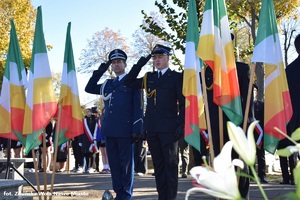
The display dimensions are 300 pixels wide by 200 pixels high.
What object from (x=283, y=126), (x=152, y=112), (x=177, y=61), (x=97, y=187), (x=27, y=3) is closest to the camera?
(x=283, y=126)

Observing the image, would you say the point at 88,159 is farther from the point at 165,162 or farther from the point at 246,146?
the point at 246,146

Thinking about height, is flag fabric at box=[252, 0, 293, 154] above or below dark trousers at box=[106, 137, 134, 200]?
above

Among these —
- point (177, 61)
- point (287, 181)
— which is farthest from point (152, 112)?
point (177, 61)

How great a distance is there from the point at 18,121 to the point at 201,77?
2524 millimetres

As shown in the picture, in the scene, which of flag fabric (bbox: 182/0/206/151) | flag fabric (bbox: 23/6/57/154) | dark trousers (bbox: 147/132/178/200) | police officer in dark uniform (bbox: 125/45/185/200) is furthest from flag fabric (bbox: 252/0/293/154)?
flag fabric (bbox: 23/6/57/154)

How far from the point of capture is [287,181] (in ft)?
24.5

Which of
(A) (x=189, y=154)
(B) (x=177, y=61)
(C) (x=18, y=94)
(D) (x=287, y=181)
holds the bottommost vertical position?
(D) (x=287, y=181)

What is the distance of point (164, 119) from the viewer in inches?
191

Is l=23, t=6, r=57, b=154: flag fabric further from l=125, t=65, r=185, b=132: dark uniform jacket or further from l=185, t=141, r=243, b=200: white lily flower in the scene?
l=185, t=141, r=243, b=200: white lily flower

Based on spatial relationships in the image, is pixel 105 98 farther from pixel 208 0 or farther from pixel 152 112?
pixel 208 0

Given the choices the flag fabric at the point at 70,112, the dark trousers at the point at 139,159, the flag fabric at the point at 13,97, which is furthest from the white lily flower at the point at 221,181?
the dark trousers at the point at 139,159

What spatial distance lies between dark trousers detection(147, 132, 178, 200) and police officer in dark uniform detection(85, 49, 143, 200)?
33 centimetres

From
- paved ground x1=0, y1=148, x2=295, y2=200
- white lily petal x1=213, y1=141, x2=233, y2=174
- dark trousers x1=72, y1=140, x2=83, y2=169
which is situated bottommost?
paved ground x1=0, y1=148, x2=295, y2=200

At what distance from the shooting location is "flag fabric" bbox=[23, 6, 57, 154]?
5016mm
